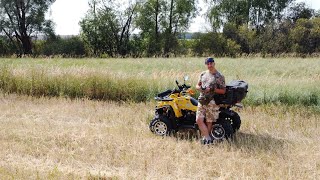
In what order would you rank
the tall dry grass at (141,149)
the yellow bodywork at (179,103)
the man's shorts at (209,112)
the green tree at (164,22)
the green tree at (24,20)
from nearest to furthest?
the tall dry grass at (141,149)
the man's shorts at (209,112)
the yellow bodywork at (179,103)
the green tree at (24,20)
the green tree at (164,22)

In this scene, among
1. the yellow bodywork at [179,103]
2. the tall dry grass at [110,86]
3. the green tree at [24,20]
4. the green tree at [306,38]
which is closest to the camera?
the yellow bodywork at [179,103]

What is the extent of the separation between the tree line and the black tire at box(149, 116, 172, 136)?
2890cm

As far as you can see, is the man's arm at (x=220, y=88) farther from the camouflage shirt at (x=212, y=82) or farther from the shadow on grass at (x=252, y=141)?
the shadow on grass at (x=252, y=141)

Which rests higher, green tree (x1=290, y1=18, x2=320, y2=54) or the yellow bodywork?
green tree (x1=290, y1=18, x2=320, y2=54)

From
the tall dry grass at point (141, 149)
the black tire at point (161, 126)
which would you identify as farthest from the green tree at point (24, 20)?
the black tire at point (161, 126)

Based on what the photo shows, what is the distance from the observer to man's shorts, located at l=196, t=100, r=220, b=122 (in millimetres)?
6176

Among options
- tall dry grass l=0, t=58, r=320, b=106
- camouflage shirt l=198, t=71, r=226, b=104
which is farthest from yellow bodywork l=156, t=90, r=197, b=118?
tall dry grass l=0, t=58, r=320, b=106

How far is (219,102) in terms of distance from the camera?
20.5 feet

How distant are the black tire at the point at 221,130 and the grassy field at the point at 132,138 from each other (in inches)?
8.1

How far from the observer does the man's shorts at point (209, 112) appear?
20.3 ft

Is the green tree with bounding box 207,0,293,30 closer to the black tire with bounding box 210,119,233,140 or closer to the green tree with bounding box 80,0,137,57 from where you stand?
the green tree with bounding box 80,0,137,57

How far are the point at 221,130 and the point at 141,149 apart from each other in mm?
1548

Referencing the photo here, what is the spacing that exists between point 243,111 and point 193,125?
2.62 metres

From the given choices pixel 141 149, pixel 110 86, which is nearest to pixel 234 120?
pixel 141 149
